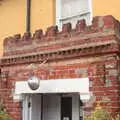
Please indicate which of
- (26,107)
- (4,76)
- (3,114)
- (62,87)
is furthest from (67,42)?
(3,114)

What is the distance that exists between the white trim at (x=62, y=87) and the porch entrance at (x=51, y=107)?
31 centimetres

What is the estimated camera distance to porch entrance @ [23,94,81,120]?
7.97 metres

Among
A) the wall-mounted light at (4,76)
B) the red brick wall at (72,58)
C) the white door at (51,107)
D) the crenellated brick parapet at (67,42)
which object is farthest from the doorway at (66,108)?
the wall-mounted light at (4,76)

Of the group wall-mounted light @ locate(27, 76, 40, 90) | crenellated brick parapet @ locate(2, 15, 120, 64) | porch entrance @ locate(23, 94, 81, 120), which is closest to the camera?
crenellated brick parapet @ locate(2, 15, 120, 64)

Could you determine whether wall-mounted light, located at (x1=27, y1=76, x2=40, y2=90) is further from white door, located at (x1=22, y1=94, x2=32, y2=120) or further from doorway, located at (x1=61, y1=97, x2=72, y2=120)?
doorway, located at (x1=61, y1=97, x2=72, y2=120)

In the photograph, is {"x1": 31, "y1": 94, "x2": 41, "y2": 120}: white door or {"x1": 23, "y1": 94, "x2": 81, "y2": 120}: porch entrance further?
{"x1": 31, "y1": 94, "x2": 41, "y2": 120}: white door

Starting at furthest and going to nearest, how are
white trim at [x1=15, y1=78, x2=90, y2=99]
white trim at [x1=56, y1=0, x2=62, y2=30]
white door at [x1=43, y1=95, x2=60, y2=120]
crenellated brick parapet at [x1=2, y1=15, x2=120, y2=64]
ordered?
white trim at [x1=56, y1=0, x2=62, y2=30] < white door at [x1=43, y1=95, x2=60, y2=120] < white trim at [x1=15, y1=78, x2=90, y2=99] < crenellated brick parapet at [x1=2, y1=15, x2=120, y2=64]

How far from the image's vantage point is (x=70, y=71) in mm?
7277

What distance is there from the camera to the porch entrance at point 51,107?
797 cm

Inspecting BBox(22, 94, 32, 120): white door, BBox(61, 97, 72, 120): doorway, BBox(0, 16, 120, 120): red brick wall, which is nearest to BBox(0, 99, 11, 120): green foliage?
BBox(0, 16, 120, 120): red brick wall

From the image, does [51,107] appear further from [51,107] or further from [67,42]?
[67,42]

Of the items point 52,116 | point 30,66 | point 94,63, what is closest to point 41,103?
point 52,116

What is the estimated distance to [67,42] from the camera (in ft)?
24.3

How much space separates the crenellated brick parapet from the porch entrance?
0.98m
